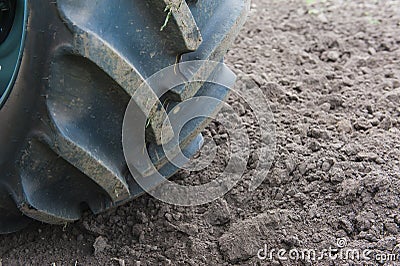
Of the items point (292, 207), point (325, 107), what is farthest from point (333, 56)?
point (292, 207)

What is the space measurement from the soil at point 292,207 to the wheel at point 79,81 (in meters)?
0.19

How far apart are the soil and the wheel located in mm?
187

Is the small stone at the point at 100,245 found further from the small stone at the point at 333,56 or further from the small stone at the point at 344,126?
the small stone at the point at 333,56

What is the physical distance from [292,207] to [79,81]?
67 centimetres

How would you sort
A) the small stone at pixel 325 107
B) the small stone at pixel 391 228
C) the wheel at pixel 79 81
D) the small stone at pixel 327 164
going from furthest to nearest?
the small stone at pixel 325 107
the small stone at pixel 327 164
the small stone at pixel 391 228
the wheel at pixel 79 81

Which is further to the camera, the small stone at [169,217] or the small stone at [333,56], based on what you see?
the small stone at [333,56]

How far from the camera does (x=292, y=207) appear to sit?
158 cm

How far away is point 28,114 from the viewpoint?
1.21 metres

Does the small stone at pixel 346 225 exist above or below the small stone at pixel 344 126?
above

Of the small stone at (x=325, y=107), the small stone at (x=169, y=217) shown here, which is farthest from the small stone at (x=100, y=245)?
the small stone at (x=325, y=107)

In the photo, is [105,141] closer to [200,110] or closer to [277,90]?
[200,110]

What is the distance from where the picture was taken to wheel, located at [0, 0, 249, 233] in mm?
1137

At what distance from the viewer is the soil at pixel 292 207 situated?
1.49 m

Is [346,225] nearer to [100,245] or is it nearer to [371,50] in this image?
[100,245]
